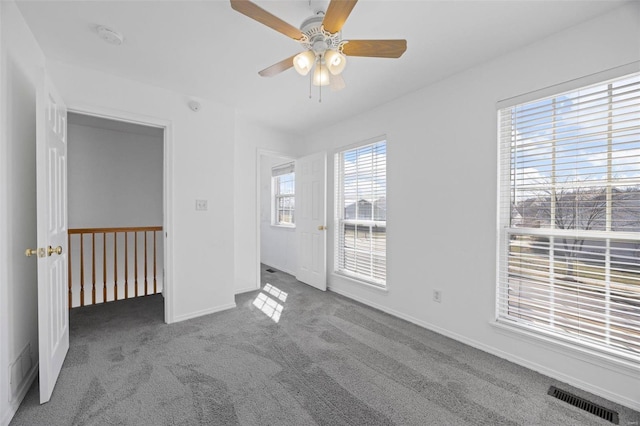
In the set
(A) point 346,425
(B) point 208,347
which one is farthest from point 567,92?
(B) point 208,347

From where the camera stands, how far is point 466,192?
251 centimetres

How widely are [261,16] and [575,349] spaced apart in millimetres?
2932

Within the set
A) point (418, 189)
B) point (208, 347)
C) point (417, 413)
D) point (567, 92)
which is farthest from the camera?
point (418, 189)

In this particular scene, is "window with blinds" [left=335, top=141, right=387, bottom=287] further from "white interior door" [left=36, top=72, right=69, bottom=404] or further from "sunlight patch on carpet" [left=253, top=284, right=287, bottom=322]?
"white interior door" [left=36, top=72, right=69, bottom=404]

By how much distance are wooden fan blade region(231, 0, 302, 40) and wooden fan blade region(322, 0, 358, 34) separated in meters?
0.21

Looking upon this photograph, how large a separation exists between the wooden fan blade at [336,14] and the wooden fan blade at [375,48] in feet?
0.60

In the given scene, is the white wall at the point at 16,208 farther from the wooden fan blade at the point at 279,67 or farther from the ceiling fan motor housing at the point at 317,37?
the ceiling fan motor housing at the point at 317,37

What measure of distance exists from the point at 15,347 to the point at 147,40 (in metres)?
2.28

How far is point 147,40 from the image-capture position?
2.06 m

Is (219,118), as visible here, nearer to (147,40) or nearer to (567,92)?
(147,40)

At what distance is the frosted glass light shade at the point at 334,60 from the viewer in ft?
5.49

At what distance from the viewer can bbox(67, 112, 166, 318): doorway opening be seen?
146 inches

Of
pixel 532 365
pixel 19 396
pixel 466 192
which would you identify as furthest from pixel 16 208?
pixel 532 365

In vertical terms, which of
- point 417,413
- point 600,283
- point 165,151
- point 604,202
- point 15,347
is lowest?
point 417,413
